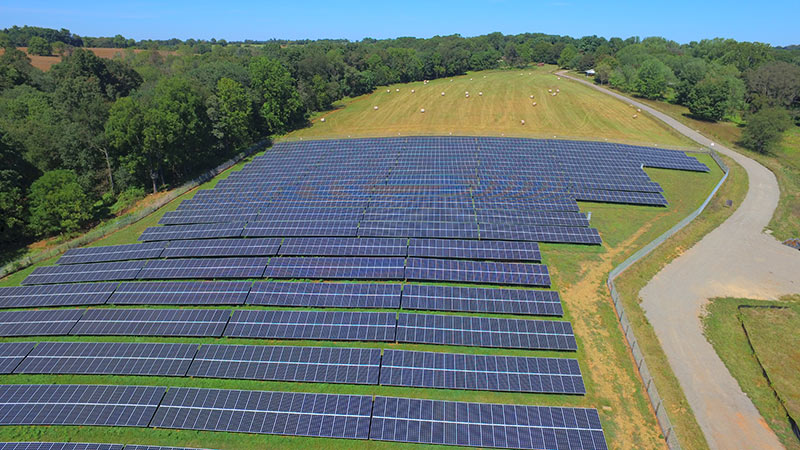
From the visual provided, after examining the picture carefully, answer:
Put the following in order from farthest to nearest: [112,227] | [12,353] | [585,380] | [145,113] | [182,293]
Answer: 1. [145,113]
2. [112,227]
3. [182,293]
4. [12,353]
5. [585,380]

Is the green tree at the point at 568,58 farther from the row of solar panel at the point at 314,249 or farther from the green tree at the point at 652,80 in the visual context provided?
the row of solar panel at the point at 314,249

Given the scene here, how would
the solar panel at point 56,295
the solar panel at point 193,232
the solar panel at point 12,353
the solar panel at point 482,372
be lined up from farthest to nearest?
the solar panel at point 193,232, the solar panel at point 56,295, the solar panel at point 12,353, the solar panel at point 482,372

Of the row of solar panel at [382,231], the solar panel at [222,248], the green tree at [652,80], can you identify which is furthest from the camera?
the green tree at [652,80]

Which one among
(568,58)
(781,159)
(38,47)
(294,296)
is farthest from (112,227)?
(568,58)

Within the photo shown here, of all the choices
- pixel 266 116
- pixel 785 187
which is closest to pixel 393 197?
pixel 266 116

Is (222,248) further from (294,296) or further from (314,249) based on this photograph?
(294,296)

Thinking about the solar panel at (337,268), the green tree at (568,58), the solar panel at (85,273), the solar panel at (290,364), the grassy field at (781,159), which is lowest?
the solar panel at (290,364)

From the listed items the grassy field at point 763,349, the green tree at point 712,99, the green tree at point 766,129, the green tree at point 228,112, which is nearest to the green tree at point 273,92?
the green tree at point 228,112
